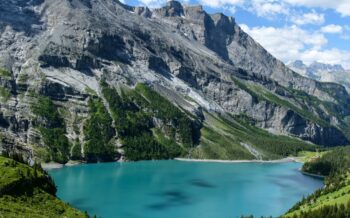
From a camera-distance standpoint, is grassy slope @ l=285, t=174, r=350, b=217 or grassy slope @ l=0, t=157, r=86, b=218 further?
grassy slope @ l=285, t=174, r=350, b=217

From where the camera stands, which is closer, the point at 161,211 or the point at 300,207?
the point at 300,207

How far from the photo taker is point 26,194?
91500mm

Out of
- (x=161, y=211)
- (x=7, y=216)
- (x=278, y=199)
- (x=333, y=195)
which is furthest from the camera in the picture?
(x=278, y=199)

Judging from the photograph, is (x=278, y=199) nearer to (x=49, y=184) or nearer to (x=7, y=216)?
(x=49, y=184)

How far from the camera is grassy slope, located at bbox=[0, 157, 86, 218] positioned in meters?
84.2

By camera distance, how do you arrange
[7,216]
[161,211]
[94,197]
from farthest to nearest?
[94,197] → [161,211] → [7,216]

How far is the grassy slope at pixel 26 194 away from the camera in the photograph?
84.2 m

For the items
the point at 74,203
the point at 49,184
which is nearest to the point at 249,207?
the point at 74,203

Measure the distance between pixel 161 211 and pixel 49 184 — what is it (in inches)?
2620

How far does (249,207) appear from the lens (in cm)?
17988

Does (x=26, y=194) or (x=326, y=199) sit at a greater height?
(x=26, y=194)

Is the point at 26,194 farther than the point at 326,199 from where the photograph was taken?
No

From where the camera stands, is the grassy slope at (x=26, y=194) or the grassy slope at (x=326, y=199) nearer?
the grassy slope at (x=26, y=194)

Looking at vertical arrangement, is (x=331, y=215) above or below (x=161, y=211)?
above
